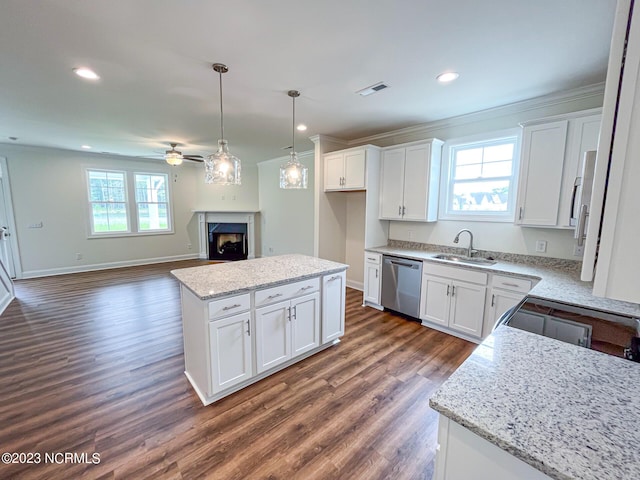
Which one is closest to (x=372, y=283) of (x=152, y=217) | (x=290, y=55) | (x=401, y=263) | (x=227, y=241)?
(x=401, y=263)

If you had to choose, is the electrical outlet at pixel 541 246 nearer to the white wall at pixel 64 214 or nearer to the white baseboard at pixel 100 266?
the white baseboard at pixel 100 266

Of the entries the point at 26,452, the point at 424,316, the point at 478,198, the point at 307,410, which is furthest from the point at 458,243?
the point at 26,452

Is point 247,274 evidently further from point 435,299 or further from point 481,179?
point 481,179

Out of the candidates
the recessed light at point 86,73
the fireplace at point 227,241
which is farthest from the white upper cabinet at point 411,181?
the fireplace at point 227,241

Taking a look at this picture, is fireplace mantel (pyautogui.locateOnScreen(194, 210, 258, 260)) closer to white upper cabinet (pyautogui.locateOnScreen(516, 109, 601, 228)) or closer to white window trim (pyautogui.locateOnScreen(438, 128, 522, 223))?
white window trim (pyautogui.locateOnScreen(438, 128, 522, 223))

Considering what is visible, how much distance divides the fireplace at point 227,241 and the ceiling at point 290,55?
13.5ft

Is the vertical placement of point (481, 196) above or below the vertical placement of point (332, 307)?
above

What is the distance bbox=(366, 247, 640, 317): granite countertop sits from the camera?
1.79 m

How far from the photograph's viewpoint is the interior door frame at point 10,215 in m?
5.04

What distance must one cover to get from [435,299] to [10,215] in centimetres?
771

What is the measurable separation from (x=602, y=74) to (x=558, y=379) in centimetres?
278

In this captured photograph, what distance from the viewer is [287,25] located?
1.74 m

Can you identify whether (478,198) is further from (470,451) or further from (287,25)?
(470,451)

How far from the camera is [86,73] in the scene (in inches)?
92.0
